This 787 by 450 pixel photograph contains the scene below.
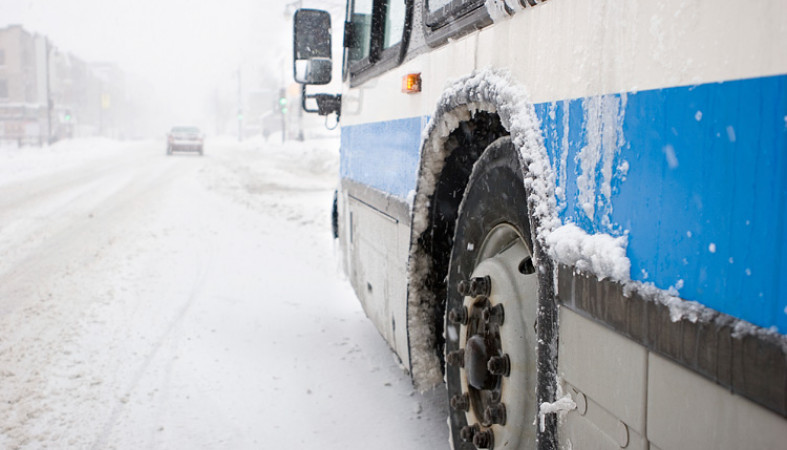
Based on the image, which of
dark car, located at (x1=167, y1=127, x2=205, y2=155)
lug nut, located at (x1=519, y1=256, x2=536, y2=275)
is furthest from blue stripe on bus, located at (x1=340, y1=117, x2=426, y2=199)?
dark car, located at (x1=167, y1=127, x2=205, y2=155)

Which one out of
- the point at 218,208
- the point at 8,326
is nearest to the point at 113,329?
the point at 8,326

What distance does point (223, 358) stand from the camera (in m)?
4.26

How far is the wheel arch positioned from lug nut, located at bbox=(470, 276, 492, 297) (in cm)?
52

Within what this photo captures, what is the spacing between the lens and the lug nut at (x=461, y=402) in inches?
96.9

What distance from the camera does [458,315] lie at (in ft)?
8.02

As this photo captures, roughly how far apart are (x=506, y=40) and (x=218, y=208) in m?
10.5

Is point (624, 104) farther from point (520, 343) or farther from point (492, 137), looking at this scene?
point (492, 137)

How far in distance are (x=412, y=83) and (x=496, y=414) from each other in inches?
56.5

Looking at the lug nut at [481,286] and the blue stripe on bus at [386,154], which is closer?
the lug nut at [481,286]

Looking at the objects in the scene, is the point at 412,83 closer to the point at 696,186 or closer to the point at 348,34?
the point at 348,34

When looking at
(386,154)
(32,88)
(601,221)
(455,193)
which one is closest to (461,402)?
(455,193)

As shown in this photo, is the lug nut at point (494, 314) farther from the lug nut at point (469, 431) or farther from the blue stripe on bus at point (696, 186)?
the blue stripe on bus at point (696, 186)

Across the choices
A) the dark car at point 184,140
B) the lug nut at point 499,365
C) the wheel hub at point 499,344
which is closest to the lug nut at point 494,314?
the wheel hub at point 499,344

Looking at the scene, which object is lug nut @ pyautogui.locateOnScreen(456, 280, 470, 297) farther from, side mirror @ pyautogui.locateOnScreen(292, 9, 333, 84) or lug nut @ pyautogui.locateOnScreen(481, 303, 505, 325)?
side mirror @ pyautogui.locateOnScreen(292, 9, 333, 84)
